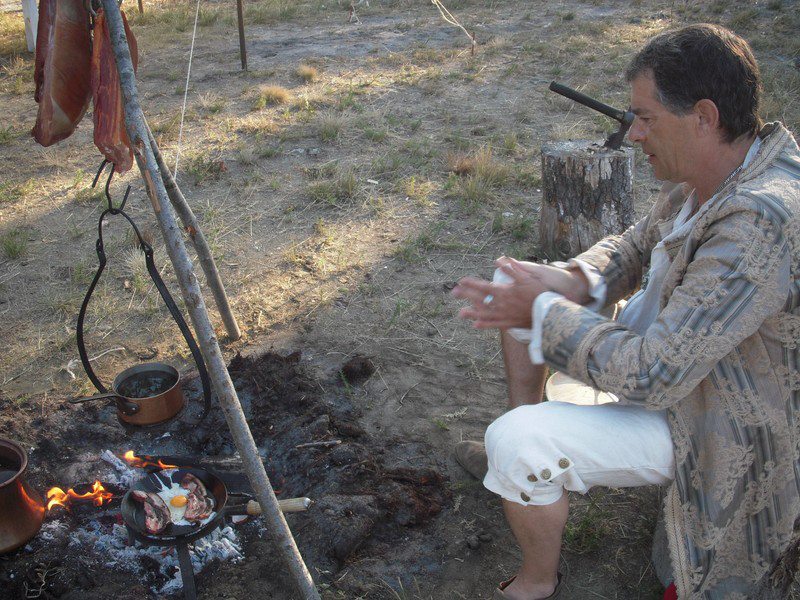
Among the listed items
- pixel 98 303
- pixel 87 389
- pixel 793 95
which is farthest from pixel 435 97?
pixel 87 389

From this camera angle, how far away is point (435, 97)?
313 inches

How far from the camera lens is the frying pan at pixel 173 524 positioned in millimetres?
2572

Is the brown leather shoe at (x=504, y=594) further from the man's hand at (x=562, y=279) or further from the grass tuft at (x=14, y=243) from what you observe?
the grass tuft at (x=14, y=243)

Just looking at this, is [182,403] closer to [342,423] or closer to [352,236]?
[342,423]

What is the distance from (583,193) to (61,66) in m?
3.17

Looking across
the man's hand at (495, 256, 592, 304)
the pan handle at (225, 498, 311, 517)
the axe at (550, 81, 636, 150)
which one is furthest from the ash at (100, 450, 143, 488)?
the axe at (550, 81, 636, 150)

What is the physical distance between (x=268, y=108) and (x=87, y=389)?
15.0ft

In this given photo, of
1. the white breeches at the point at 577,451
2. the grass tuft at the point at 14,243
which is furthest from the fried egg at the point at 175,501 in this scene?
the grass tuft at the point at 14,243

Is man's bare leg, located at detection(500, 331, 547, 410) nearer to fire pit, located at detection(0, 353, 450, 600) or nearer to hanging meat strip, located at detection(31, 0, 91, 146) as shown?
fire pit, located at detection(0, 353, 450, 600)

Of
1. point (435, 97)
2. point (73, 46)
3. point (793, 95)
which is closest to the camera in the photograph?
point (73, 46)

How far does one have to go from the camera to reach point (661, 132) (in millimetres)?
2264

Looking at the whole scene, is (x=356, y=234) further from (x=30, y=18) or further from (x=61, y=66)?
(x=30, y=18)

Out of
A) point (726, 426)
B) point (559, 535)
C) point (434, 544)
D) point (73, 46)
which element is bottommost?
point (434, 544)

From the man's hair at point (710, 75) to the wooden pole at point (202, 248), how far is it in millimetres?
1816
